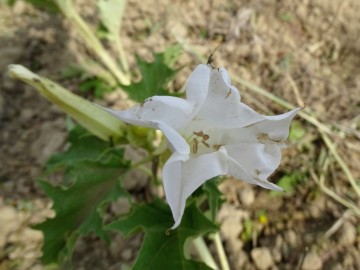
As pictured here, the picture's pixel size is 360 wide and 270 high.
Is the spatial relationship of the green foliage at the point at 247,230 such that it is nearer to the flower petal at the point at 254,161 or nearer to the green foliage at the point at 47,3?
the flower petal at the point at 254,161

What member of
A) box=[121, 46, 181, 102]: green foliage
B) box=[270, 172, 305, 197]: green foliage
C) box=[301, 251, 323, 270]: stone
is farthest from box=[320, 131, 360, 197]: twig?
box=[121, 46, 181, 102]: green foliage

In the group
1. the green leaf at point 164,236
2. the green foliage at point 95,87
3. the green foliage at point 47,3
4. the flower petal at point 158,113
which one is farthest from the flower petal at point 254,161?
the green foliage at point 47,3

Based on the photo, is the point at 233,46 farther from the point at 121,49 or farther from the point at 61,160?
the point at 61,160

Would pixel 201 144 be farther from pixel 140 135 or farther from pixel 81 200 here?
pixel 81 200

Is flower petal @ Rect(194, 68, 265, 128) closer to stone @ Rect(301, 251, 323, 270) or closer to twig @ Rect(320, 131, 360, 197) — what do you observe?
stone @ Rect(301, 251, 323, 270)

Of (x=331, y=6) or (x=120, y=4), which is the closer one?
(x=120, y=4)

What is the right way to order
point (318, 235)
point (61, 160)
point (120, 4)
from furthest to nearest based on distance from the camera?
point (120, 4), point (318, 235), point (61, 160)

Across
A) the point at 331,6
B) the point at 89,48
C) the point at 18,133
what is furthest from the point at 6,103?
the point at 331,6
